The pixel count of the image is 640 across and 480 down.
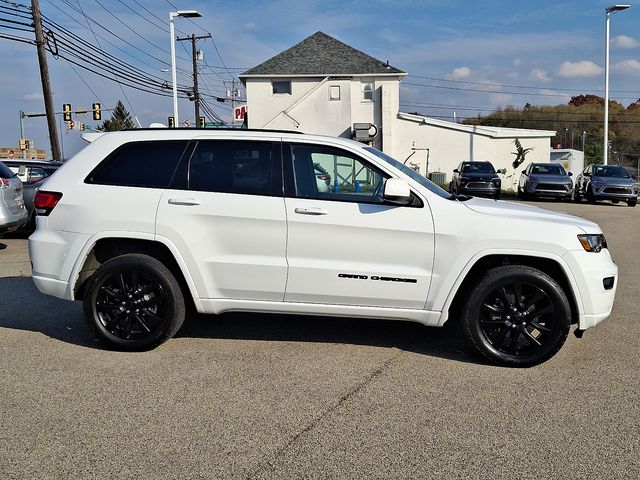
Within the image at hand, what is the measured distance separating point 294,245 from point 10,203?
7262mm

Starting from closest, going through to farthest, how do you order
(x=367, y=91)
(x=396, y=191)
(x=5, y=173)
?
1. (x=396, y=191)
2. (x=5, y=173)
3. (x=367, y=91)

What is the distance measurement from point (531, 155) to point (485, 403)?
1309 inches

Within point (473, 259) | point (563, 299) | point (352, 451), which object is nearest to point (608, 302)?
point (563, 299)

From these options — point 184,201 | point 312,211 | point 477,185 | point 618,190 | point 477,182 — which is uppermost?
point 184,201

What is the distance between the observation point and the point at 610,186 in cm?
2319

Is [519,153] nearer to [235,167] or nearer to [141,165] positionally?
[235,167]

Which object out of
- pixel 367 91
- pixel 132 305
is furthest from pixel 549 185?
pixel 132 305

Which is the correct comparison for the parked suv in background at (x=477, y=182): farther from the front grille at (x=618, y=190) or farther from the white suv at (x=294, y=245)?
the white suv at (x=294, y=245)

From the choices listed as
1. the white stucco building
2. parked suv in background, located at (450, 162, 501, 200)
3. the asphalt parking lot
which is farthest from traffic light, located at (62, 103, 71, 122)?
the asphalt parking lot

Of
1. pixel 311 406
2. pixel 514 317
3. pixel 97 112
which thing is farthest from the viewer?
pixel 97 112

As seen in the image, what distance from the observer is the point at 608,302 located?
187 inches

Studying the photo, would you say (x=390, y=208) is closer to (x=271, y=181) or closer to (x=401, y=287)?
(x=401, y=287)

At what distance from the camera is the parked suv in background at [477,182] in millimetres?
24547

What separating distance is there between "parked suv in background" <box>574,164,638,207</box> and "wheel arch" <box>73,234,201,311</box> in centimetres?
2199
